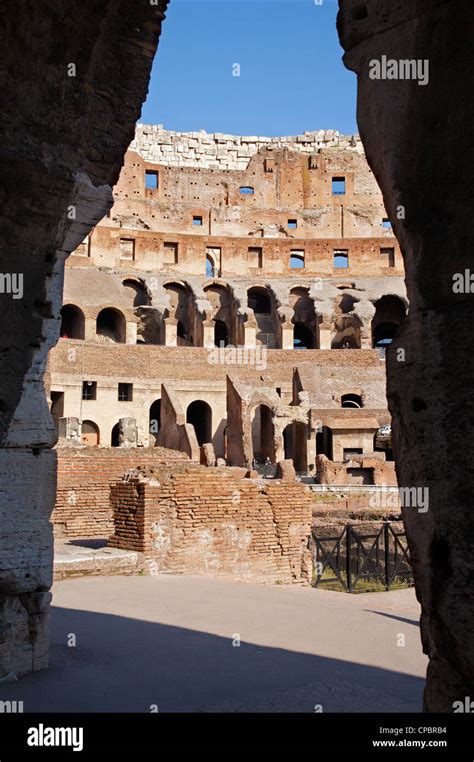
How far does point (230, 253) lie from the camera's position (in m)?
42.2

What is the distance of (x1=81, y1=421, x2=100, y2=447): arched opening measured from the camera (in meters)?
30.6

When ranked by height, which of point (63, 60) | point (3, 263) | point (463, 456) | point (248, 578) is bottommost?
point (248, 578)

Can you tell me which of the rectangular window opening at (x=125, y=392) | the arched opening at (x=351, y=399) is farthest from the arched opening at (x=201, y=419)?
the arched opening at (x=351, y=399)

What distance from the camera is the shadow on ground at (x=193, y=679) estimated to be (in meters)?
4.28

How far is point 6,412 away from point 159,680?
6.46ft

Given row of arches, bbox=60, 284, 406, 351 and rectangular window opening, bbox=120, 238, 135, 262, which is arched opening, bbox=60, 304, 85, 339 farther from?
rectangular window opening, bbox=120, 238, 135, 262

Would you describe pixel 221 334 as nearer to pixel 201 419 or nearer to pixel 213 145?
pixel 201 419

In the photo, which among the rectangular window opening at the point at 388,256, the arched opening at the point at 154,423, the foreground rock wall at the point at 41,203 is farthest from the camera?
the rectangular window opening at the point at 388,256

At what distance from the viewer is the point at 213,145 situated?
52.5 m

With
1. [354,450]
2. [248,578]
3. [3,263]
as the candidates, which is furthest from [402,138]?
[354,450]

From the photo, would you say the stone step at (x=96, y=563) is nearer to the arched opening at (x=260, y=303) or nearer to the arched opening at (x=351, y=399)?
the arched opening at (x=351, y=399)

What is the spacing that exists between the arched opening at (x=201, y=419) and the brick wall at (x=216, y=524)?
20590mm

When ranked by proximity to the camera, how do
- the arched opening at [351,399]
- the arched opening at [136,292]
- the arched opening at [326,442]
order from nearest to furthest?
the arched opening at [326,442]
the arched opening at [351,399]
the arched opening at [136,292]

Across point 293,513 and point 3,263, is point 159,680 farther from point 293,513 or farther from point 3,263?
point 293,513
